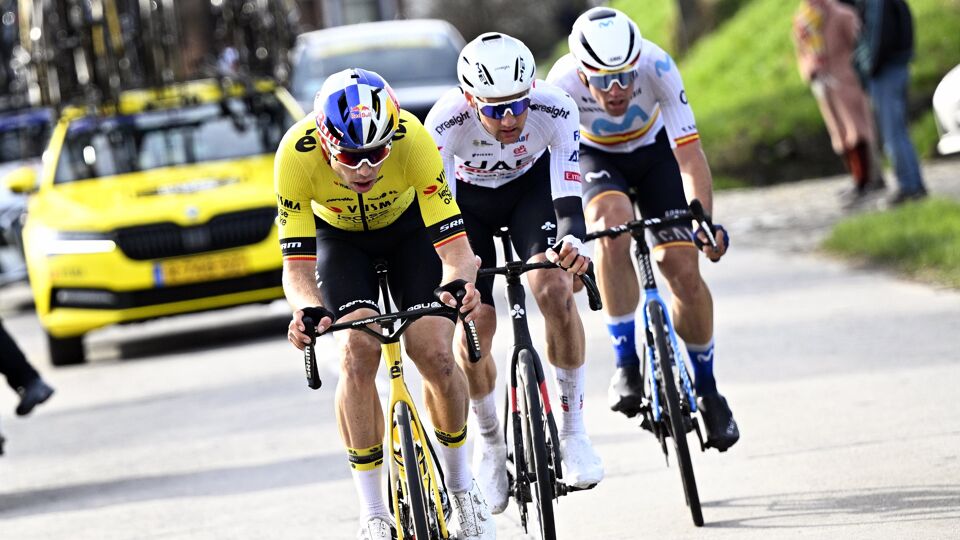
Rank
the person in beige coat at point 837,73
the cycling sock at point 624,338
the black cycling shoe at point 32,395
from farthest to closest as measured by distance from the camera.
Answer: the person in beige coat at point 837,73 → the black cycling shoe at point 32,395 → the cycling sock at point 624,338

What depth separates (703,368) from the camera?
25.4 feet

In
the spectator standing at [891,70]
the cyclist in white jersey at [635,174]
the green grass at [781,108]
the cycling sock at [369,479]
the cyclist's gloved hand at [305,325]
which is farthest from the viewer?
the green grass at [781,108]

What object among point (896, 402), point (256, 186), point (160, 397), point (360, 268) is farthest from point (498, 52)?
point (256, 186)

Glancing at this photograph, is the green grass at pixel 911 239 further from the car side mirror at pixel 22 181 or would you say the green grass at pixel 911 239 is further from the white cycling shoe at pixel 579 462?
the car side mirror at pixel 22 181

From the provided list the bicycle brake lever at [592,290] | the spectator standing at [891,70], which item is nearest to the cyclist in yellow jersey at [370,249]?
the bicycle brake lever at [592,290]

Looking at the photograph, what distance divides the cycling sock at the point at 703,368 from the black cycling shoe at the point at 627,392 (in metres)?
0.24

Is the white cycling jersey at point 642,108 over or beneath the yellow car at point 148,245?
over

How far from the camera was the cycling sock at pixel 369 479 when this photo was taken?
6.15 metres

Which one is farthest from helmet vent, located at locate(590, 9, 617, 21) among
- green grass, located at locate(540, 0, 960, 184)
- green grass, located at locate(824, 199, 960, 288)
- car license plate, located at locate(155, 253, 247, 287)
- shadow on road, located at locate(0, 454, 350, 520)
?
green grass, located at locate(540, 0, 960, 184)

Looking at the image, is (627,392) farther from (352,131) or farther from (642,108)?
(352,131)

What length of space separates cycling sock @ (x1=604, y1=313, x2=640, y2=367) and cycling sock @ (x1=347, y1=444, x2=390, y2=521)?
1.94 metres

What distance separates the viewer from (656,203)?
7918 millimetres

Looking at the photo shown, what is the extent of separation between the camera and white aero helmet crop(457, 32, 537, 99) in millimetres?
6547

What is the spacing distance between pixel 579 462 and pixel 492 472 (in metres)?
0.37
